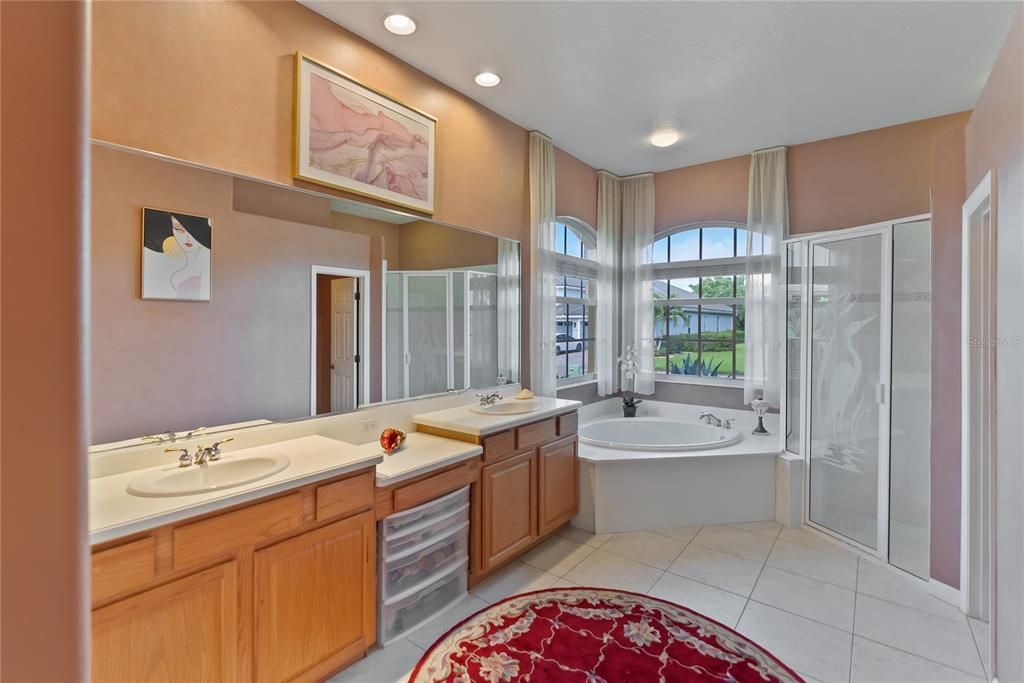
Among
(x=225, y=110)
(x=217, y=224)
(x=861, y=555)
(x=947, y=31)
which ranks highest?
(x=947, y=31)

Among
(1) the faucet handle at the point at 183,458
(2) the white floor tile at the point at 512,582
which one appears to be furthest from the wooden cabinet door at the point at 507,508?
(1) the faucet handle at the point at 183,458

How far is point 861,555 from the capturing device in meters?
2.93

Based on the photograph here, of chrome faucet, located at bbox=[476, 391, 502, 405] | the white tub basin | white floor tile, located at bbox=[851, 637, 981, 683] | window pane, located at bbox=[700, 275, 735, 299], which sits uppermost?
window pane, located at bbox=[700, 275, 735, 299]

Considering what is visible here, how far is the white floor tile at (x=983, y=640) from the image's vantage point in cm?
192

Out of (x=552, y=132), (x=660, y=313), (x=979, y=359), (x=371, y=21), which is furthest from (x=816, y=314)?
(x=371, y=21)

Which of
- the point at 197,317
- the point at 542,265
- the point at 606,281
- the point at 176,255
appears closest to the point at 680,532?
the point at 542,265

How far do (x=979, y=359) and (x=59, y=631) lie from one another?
124 inches

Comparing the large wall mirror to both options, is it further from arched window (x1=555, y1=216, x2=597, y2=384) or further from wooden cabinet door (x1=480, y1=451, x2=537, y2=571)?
arched window (x1=555, y1=216, x2=597, y2=384)

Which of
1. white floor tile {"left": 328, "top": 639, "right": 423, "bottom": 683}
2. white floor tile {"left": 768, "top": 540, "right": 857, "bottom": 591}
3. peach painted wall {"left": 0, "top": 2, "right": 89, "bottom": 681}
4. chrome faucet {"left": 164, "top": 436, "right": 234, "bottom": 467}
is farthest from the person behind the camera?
white floor tile {"left": 768, "top": 540, "right": 857, "bottom": 591}

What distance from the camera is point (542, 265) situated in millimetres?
3586

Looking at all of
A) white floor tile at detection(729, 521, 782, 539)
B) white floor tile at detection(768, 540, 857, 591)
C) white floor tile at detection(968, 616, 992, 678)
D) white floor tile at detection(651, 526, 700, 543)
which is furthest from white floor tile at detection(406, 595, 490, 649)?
white floor tile at detection(968, 616, 992, 678)

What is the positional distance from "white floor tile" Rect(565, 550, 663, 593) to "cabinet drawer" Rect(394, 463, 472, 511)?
0.93 meters

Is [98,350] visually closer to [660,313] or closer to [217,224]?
[217,224]

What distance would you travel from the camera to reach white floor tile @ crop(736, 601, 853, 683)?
1963mm
